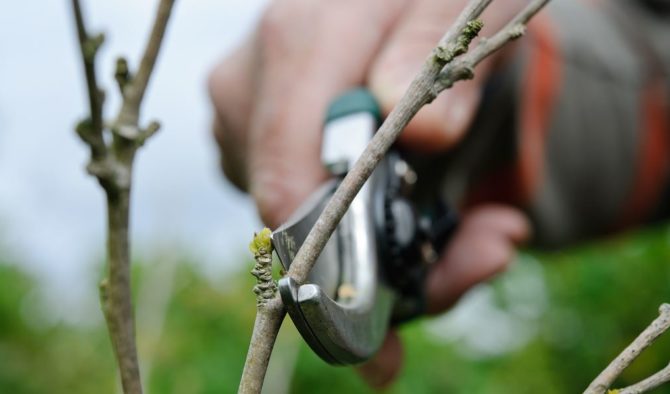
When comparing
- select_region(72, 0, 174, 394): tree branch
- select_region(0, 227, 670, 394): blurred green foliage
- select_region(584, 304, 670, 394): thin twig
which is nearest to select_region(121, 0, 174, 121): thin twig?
select_region(72, 0, 174, 394): tree branch

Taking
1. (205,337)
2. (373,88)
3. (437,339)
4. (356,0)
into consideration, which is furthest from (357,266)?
(437,339)

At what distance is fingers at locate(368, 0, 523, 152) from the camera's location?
860mm

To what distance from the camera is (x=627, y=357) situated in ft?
1.26

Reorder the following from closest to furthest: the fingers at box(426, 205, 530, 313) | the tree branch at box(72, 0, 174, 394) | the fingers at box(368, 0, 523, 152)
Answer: the tree branch at box(72, 0, 174, 394), the fingers at box(368, 0, 523, 152), the fingers at box(426, 205, 530, 313)

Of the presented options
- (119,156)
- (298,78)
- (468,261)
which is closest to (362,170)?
(119,156)

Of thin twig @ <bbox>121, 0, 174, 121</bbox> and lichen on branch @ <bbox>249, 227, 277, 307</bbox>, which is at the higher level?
thin twig @ <bbox>121, 0, 174, 121</bbox>

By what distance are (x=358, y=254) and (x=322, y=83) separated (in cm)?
31

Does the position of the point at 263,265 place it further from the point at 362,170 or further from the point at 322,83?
the point at 322,83

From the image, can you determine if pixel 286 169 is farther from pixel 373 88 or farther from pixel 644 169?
pixel 644 169

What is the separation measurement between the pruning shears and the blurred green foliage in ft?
3.09

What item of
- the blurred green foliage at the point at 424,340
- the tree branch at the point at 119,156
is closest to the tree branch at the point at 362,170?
the tree branch at the point at 119,156

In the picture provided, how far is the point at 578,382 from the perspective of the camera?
2213 millimetres

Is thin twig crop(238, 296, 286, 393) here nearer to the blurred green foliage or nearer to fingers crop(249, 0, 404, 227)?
fingers crop(249, 0, 404, 227)

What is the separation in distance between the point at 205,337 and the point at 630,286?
1114mm
